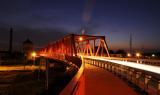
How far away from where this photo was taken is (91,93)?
1107 cm

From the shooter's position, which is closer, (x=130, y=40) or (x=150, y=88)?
(x=150, y=88)

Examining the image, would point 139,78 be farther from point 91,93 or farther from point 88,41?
point 88,41

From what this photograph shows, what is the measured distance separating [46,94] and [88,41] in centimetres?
4744

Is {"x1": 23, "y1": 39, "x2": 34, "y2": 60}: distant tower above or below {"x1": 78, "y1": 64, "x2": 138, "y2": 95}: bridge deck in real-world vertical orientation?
above

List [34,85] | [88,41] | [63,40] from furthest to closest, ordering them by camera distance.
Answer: [88,41] → [63,40] → [34,85]

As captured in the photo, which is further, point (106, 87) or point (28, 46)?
point (28, 46)

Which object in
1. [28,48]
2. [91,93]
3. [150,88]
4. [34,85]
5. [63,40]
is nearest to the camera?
[91,93]

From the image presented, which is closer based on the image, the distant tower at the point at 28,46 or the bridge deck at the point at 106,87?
the bridge deck at the point at 106,87

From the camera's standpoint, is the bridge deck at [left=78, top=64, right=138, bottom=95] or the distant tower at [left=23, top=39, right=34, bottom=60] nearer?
the bridge deck at [left=78, top=64, right=138, bottom=95]

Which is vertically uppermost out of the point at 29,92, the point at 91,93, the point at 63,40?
the point at 63,40

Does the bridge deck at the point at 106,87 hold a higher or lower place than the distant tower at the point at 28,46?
lower

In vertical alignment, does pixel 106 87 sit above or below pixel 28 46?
below

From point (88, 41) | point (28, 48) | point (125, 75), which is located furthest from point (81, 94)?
point (28, 48)

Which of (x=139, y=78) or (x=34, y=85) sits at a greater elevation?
(x=139, y=78)
